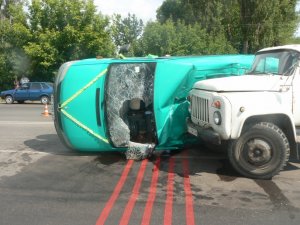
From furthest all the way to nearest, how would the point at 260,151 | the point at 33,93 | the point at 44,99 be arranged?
1. the point at 33,93
2. the point at 44,99
3. the point at 260,151

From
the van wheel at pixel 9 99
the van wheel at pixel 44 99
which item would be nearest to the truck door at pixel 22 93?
the van wheel at pixel 9 99

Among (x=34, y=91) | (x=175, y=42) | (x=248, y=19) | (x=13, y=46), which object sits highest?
(x=248, y=19)

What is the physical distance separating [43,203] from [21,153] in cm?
389

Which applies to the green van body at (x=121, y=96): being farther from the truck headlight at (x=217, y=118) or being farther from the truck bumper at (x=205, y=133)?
the truck headlight at (x=217, y=118)

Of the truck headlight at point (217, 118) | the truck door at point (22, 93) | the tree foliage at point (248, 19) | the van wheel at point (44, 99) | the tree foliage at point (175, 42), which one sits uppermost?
the tree foliage at point (248, 19)

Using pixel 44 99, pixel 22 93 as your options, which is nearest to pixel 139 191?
pixel 44 99

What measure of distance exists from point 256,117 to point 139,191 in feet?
7.41

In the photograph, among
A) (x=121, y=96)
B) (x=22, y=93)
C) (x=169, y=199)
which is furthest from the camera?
(x=22, y=93)

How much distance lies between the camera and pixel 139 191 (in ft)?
21.3

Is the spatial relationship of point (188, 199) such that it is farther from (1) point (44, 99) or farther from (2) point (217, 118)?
(1) point (44, 99)

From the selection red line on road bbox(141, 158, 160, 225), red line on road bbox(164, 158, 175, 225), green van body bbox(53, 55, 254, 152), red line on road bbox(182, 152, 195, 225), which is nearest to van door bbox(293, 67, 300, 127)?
green van body bbox(53, 55, 254, 152)

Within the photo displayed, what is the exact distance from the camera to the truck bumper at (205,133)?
6.99 m

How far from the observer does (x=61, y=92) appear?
28.6ft

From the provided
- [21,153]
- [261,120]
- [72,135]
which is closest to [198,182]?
[261,120]
